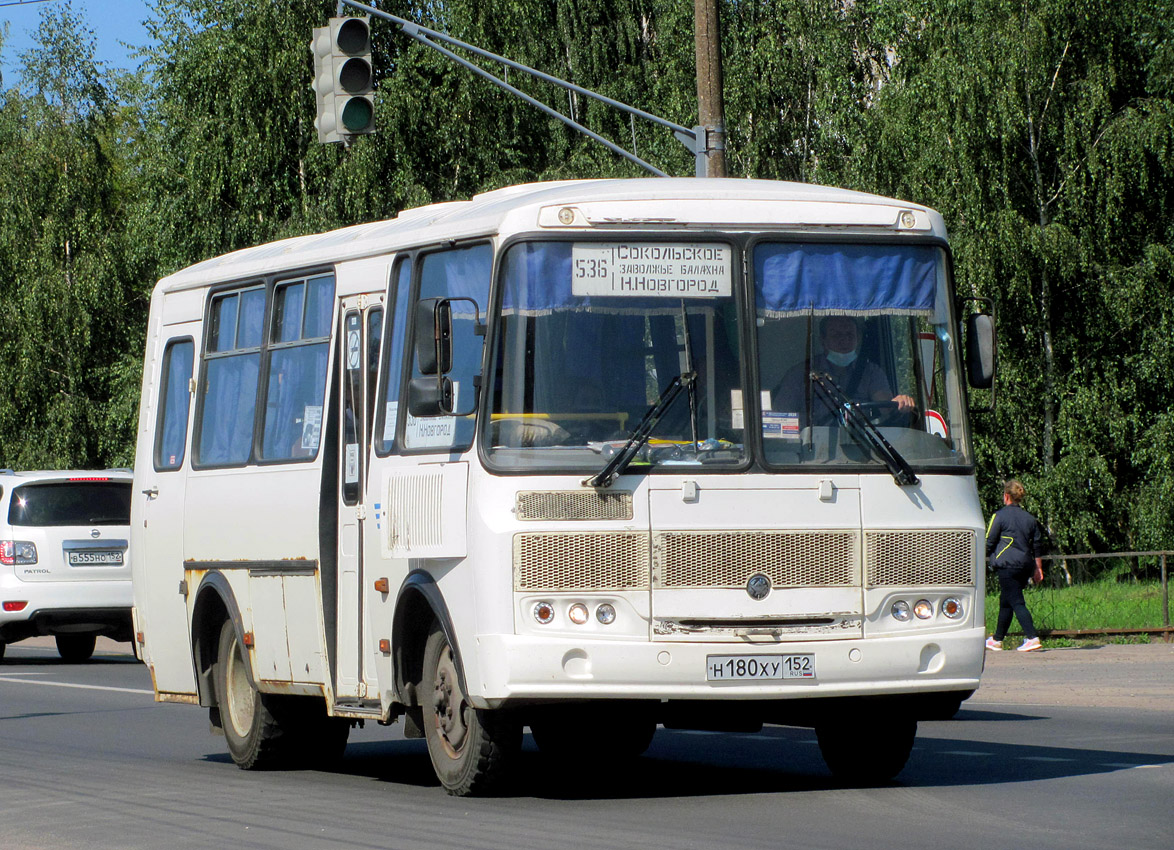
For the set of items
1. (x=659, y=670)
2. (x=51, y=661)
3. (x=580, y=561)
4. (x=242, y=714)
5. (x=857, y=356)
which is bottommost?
(x=242, y=714)

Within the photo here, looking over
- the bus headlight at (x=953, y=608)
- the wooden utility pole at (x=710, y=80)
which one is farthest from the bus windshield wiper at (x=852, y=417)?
the wooden utility pole at (x=710, y=80)

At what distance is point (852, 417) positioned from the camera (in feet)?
34.1

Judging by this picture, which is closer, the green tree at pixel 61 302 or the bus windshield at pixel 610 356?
the bus windshield at pixel 610 356

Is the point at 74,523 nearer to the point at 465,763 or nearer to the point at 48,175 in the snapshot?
the point at 465,763

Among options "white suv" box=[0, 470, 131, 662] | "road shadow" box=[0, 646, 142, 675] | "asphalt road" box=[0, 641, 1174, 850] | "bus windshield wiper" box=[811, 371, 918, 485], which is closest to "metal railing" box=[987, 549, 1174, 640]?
"asphalt road" box=[0, 641, 1174, 850]

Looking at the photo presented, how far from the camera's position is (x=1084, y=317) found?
1403 inches

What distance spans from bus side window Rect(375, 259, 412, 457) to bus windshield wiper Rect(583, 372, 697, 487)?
5.24 ft

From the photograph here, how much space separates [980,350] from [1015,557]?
12273mm

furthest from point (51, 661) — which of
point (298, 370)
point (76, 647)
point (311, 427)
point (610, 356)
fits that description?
point (610, 356)

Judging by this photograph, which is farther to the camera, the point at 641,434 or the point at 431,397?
the point at 431,397

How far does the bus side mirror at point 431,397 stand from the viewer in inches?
406

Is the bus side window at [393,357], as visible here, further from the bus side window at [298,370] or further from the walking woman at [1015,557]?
the walking woman at [1015,557]

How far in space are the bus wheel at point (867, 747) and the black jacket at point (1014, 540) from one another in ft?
38.0

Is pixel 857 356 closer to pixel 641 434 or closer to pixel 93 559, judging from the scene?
pixel 641 434
